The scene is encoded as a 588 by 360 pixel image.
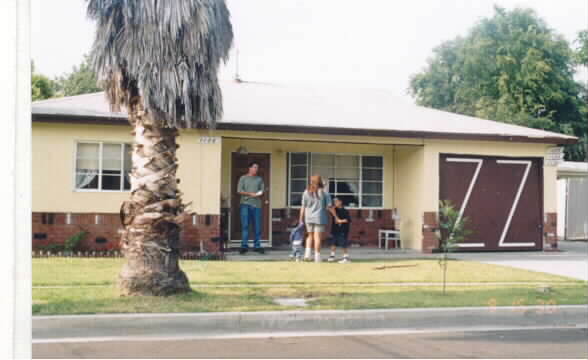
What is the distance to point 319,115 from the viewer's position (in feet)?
49.2

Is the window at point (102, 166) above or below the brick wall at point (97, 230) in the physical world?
above

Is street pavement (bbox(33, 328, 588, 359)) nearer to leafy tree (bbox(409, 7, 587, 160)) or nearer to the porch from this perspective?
the porch

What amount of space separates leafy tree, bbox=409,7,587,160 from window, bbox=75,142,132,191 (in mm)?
20972

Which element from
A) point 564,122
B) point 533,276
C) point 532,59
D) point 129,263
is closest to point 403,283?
point 533,276

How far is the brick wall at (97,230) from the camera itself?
12750 mm

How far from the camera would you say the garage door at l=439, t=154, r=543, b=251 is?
49.1 feet

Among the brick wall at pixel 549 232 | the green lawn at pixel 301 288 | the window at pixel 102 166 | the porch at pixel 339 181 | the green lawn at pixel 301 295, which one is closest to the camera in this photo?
the green lawn at pixel 301 295

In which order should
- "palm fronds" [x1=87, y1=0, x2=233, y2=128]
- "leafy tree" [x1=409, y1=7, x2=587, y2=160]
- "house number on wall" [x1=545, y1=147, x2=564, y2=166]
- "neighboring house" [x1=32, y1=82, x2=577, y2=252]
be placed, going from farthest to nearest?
1. "leafy tree" [x1=409, y1=7, x2=587, y2=160]
2. "house number on wall" [x1=545, y1=147, x2=564, y2=166]
3. "neighboring house" [x1=32, y1=82, x2=577, y2=252]
4. "palm fronds" [x1=87, y1=0, x2=233, y2=128]

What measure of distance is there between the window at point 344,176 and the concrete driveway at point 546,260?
8.99 ft

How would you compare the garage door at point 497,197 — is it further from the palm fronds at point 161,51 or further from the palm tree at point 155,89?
the palm tree at point 155,89

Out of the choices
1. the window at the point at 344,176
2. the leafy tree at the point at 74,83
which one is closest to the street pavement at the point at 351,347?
the window at the point at 344,176

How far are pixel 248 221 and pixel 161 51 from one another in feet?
20.7

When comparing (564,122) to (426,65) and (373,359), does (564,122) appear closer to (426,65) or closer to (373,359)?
(426,65)

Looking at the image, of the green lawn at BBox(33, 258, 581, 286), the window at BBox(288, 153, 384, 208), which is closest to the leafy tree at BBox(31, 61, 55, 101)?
the window at BBox(288, 153, 384, 208)
